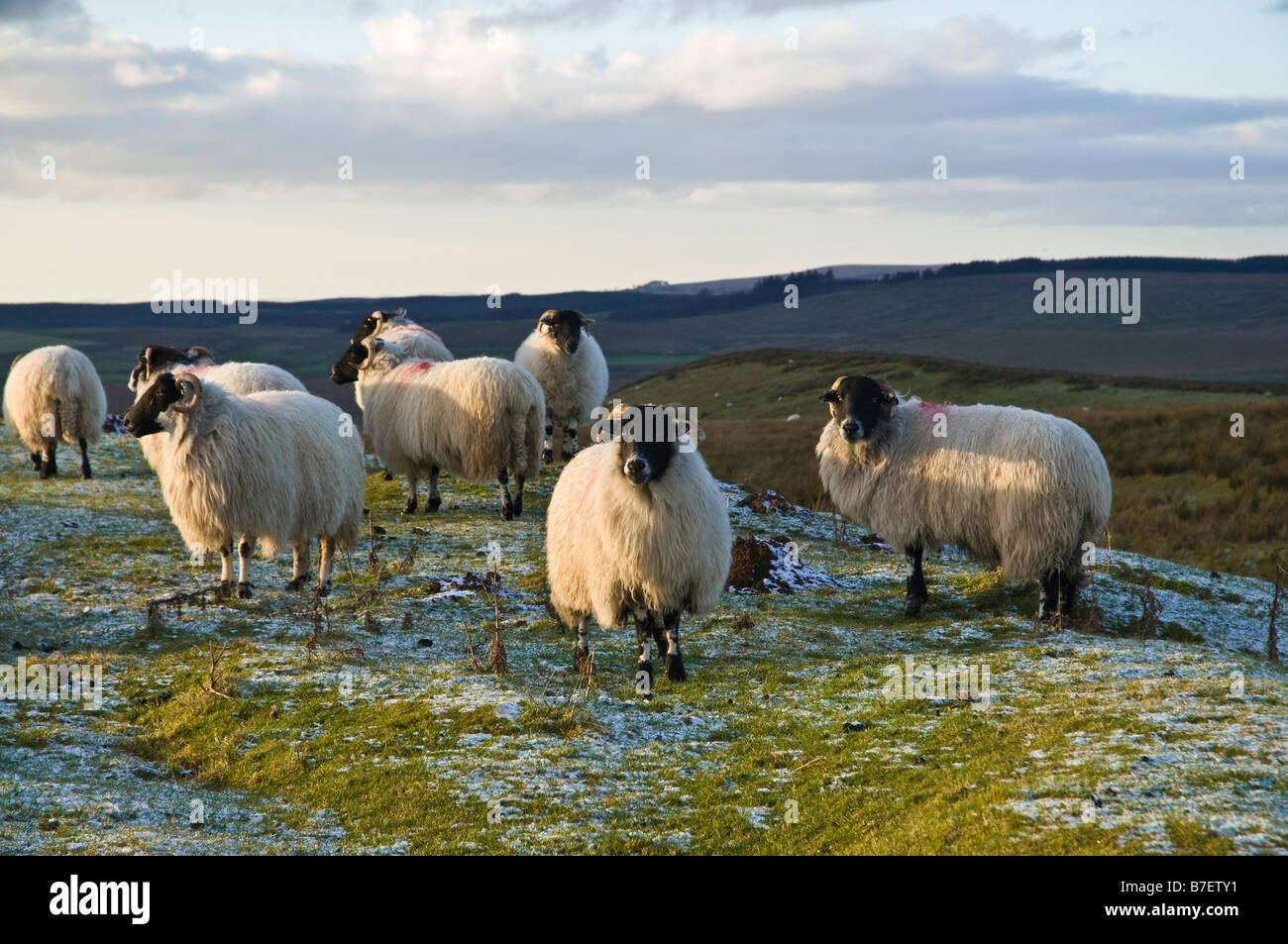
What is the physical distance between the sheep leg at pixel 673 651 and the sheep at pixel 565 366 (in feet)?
37.3

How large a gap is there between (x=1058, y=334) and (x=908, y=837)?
182m

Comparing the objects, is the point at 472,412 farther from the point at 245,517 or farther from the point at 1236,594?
the point at 1236,594

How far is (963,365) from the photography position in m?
75.2

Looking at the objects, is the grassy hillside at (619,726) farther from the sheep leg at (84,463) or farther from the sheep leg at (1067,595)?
the sheep leg at (84,463)

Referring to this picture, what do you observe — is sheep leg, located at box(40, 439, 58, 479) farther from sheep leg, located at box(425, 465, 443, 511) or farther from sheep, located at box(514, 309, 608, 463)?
sheep, located at box(514, 309, 608, 463)

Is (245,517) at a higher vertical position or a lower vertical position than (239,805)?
higher

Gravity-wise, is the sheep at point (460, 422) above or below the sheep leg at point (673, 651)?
above

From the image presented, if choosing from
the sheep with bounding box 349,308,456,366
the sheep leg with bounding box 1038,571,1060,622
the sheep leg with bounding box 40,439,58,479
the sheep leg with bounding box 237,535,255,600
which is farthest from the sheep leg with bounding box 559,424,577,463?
the sheep leg with bounding box 1038,571,1060,622

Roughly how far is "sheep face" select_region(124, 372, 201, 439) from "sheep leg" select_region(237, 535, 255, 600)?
189 centimetres

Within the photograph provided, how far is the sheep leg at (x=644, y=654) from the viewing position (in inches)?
426

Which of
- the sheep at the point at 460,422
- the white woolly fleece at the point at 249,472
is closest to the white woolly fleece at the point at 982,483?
the sheep at the point at 460,422

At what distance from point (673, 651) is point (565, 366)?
1169 centimetres
